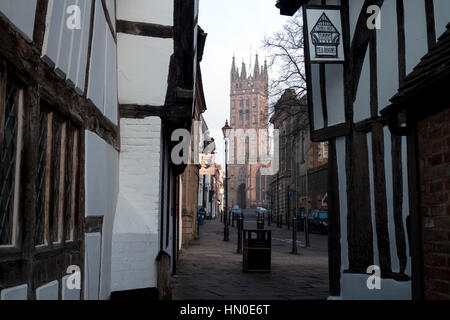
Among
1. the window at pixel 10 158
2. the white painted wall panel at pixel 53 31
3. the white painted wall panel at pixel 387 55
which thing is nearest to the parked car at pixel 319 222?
the white painted wall panel at pixel 387 55

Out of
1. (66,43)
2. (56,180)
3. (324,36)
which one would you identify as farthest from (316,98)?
(56,180)

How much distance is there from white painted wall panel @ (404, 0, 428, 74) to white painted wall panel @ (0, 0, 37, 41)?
4565mm

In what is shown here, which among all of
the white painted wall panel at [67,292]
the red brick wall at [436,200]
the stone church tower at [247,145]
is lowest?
the white painted wall panel at [67,292]

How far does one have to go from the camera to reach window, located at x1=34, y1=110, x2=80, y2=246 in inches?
144

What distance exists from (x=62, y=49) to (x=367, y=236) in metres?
4.97

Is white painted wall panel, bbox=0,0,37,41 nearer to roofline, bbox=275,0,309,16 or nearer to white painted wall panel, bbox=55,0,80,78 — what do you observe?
white painted wall panel, bbox=55,0,80,78

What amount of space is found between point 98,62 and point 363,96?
3.95 meters

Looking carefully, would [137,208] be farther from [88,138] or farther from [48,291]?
[48,291]

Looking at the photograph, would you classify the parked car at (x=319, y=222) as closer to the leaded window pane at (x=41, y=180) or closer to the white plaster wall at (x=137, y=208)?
the white plaster wall at (x=137, y=208)

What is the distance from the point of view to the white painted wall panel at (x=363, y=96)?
6867mm

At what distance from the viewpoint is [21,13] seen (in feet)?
9.55

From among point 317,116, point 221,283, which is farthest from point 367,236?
point 221,283

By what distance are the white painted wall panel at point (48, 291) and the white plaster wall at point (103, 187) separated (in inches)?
46.2

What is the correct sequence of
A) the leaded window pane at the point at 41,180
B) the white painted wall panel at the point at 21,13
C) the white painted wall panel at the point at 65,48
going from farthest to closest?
the white painted wall panel at the point at 65,48 → the leaded window pane at the point at 41,180 → the white painted wall panel at the point at 21,13
